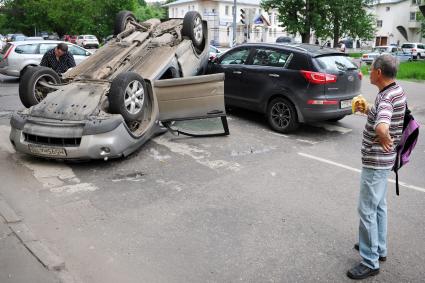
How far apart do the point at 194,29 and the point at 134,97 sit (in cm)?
294

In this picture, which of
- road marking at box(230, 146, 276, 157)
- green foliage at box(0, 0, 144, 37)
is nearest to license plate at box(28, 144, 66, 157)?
road marking at box(230, 146, 276, 157)

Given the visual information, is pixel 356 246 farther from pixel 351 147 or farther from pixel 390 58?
pixel 351 147

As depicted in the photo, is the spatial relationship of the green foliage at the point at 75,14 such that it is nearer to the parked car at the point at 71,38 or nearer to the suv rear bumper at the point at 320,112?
the parked car at the point at 71,38

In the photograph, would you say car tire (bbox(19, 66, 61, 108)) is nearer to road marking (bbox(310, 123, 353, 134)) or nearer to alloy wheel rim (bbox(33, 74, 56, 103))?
alloy wheel rim (bbox(33, 74, 56, 103))

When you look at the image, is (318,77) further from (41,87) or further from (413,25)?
(413,25)

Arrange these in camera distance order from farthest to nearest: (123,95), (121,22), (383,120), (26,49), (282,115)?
(26,49) < (121,22) < (282,115) < (123,95) < (383,120)

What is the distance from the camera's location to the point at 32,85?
703 cm

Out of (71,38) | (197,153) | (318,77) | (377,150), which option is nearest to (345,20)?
(318,77)

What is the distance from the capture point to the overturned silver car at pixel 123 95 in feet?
19.6

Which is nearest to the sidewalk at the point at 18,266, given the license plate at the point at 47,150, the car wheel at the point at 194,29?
the license plate at the point at 47,150

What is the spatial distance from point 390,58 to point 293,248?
189 centimetres

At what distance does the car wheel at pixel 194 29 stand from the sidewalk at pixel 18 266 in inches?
227

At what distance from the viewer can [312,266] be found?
12.3 feet

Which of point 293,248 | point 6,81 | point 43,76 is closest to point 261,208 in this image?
point 293,248
